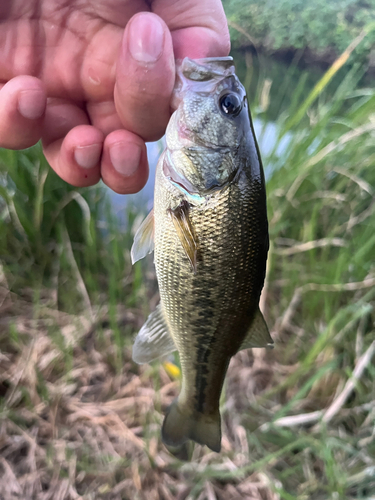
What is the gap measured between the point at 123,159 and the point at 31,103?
0.69ft

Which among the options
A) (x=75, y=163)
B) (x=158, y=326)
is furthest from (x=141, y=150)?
(x=158, y=326)

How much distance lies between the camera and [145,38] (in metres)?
0.59

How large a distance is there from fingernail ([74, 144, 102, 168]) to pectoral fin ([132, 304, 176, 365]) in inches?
14.9

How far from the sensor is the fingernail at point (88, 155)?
76 centimetres

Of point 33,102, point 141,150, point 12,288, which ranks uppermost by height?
point 33,102

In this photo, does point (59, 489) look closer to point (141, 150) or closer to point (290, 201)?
point (141, 150)

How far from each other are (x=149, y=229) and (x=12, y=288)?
3.12 ft

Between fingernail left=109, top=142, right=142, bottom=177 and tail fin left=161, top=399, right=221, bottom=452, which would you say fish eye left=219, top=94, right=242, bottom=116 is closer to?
fingernail left=109, top=142, right=142, bottom=177

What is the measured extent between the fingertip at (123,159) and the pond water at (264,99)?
0.61m

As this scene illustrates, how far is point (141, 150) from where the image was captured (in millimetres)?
774

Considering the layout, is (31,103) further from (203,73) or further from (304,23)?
(304,23)

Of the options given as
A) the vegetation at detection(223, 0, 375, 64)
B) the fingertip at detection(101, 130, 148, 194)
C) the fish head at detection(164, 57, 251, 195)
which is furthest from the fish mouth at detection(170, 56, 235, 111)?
the vegetation at detection(223, 0, 375, 64)

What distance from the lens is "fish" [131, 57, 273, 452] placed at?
1.99ft

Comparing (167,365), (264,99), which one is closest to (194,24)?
(264,99)
